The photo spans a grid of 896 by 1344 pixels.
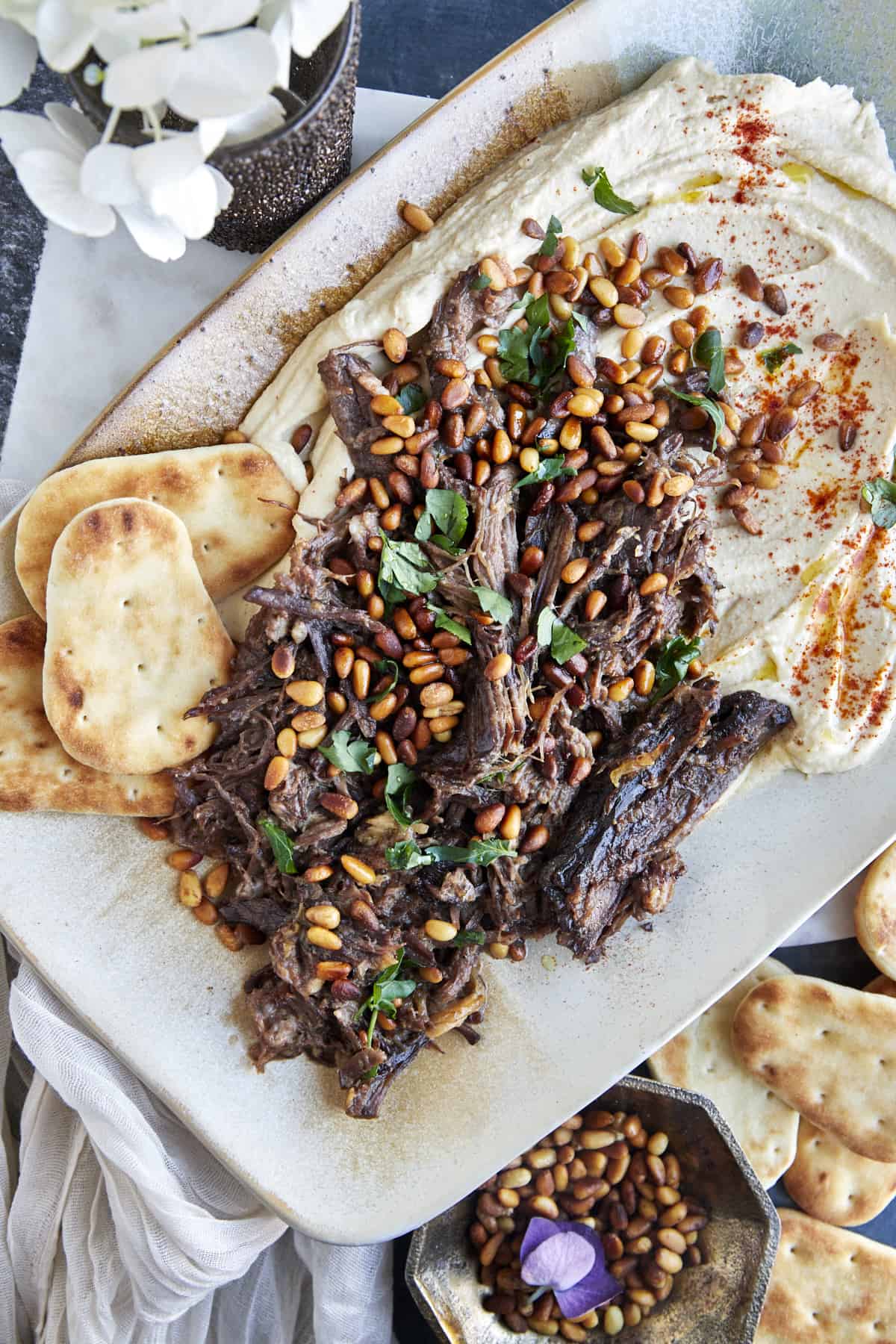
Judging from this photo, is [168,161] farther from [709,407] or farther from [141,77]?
[709,407]

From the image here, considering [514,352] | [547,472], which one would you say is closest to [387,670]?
[547,472]

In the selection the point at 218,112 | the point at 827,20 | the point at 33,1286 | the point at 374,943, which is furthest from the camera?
the point at 33,1286

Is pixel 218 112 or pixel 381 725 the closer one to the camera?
pixel 218 112

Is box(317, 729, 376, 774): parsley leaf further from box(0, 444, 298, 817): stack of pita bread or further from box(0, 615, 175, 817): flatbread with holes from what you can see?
box(0, 615, 175, 817): flatbread with holes

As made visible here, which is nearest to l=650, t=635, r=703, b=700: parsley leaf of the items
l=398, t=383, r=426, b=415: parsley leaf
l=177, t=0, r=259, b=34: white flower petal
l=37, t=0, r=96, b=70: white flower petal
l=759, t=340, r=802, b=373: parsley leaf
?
l=759, t=340, r=802, b=373: parsley leaf

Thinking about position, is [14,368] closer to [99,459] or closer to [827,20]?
[99,459]

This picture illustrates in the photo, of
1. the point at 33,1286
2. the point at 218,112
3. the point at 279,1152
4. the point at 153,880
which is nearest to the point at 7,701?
the point at 153,880

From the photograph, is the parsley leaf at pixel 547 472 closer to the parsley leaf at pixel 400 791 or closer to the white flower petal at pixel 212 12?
the parsley leaf at pixel 400 791
